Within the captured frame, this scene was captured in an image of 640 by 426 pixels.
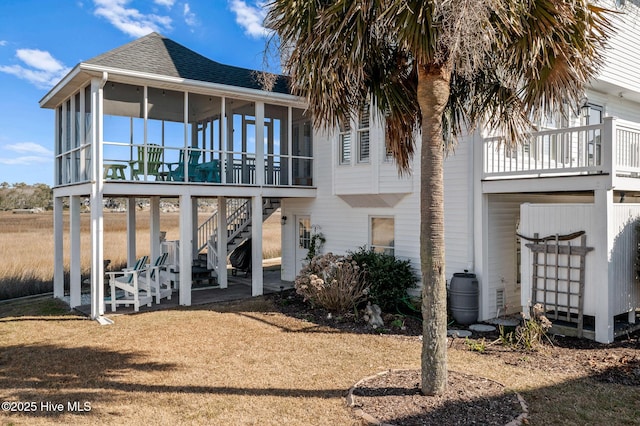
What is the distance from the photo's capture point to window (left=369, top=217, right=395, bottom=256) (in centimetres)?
1221

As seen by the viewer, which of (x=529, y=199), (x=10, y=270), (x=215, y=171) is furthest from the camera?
(x=10, y=270)

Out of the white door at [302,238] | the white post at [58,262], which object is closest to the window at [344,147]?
the white door at [302,238]

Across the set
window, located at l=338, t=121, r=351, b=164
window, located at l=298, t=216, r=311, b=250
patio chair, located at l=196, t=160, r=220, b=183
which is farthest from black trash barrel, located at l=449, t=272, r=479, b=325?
patio chair, located at l=196, t=160, r=220, b=183

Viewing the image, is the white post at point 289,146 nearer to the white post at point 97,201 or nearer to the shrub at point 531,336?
the white post at point 97,201

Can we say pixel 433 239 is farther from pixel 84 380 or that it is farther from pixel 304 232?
pixel 304 232

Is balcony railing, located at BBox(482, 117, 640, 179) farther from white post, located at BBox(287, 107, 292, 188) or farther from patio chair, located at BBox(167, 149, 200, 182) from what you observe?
A: patio chair, located at BBox(167, 149, 200, 182)

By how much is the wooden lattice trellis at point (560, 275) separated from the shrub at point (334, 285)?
3.72m

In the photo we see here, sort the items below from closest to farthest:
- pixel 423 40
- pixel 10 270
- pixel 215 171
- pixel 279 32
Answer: pixel 423 40, pixel 279 32, pixel 215 171, pixel 10 270

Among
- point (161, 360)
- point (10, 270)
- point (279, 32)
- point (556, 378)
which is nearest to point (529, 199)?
point (556, 378)

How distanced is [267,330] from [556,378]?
5299 millimetres

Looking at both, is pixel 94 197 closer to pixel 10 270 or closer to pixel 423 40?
pixel 10 270

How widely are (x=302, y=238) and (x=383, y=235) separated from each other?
3.72 m

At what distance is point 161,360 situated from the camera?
738cm

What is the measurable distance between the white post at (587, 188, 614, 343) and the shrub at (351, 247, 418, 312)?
4099 mm
